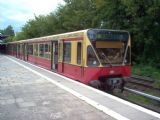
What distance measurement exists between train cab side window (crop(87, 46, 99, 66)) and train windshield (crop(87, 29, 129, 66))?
25cm

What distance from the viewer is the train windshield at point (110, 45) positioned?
568 inches

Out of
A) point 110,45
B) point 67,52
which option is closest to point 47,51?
point 67,52

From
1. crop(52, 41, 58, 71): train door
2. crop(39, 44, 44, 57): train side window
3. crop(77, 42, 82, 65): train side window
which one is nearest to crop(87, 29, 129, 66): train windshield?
crop(77, 42, 82, 65): train side window

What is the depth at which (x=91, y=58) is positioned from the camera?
14.3 metres

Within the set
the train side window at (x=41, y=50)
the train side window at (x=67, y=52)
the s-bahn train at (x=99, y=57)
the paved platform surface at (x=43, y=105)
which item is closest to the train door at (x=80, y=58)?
the s-bahn train at (x=99, y=57)

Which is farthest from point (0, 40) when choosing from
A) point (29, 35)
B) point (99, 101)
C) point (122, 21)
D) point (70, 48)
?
point (99, 101)

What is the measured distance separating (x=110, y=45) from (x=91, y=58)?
1.22 metres

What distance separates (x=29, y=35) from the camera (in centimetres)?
6888

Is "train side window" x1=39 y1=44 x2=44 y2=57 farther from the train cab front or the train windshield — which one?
the train windshield

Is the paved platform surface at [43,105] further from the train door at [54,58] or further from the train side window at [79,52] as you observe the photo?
the train door at [54,58]

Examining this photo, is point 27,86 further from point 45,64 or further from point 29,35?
point 29,35

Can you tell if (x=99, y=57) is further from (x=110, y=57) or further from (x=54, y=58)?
(x=54, y=58)

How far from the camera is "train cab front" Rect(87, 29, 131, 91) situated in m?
14.4

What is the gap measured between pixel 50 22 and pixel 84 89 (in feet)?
126
